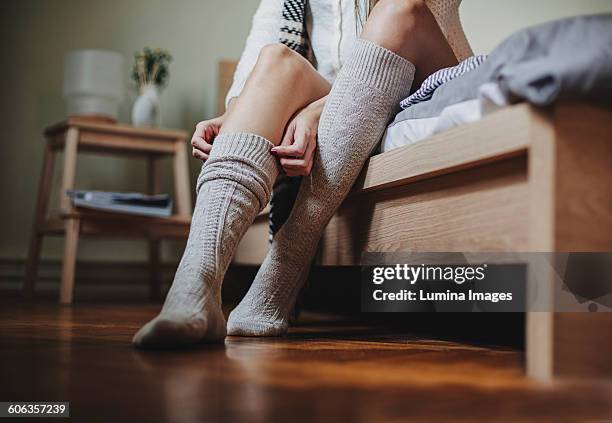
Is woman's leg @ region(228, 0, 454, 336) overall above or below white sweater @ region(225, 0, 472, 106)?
below

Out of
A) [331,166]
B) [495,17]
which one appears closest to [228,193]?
[331,166]

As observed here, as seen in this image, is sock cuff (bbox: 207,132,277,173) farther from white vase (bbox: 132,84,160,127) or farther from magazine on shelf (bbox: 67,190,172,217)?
white vase (bbox: 132,84,160,127)

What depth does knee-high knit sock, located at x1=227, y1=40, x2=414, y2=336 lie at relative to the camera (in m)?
0.94

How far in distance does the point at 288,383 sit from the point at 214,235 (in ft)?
0.97

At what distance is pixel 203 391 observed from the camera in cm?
52

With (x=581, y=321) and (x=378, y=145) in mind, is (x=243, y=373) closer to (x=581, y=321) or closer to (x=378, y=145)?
(x=581, y=321)

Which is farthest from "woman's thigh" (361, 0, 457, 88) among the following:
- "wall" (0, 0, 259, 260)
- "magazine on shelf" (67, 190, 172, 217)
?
"wall" (0, 0, 259, 260)

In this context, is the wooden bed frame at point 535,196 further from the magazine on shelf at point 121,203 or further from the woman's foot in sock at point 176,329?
the magazine on shelf at point 121,203

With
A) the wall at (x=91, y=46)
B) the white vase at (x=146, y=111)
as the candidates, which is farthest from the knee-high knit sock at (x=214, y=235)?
the wall at (x=91, y=46)

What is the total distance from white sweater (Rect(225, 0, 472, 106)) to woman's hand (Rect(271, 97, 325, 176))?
0.26 metres

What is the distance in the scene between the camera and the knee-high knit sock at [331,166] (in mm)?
936

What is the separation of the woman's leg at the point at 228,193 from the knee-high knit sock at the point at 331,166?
0.07 metres

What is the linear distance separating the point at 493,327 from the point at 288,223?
38cm

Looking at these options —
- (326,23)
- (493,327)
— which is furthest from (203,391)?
(326,23)
